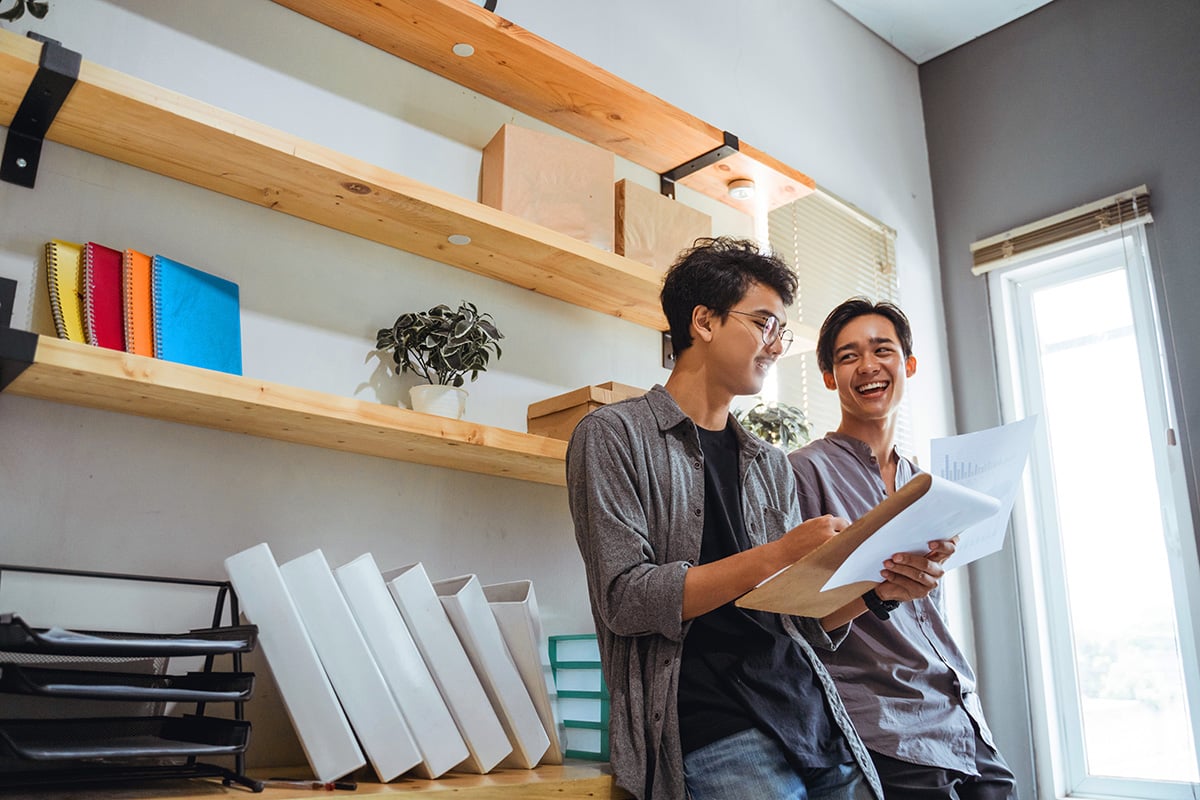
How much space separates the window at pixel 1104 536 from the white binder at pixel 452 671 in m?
1.96

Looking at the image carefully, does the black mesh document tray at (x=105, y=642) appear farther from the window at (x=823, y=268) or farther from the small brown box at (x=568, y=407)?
the window at (x=823, y=268)

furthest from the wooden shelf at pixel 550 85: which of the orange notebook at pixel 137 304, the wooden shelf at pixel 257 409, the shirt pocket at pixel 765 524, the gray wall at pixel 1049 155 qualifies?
the gray wall at pixel 1049 155

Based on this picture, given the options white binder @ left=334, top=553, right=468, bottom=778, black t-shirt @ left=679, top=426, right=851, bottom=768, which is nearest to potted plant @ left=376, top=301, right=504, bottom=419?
white binder @ left=334, top=553, right=468, bottom=778

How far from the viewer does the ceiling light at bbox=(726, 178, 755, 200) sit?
229 centimetres

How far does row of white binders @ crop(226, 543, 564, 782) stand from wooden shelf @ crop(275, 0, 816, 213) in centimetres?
99

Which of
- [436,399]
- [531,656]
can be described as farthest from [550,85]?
[531,656]

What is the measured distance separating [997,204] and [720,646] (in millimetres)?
2361

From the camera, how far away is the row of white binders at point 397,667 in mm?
1208

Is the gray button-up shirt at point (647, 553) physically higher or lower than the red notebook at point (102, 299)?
lower

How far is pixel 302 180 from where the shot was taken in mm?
1505

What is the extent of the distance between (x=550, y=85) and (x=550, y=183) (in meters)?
0.22

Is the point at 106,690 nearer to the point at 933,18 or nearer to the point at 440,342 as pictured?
the point at 440,342

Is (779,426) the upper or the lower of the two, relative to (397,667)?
upper

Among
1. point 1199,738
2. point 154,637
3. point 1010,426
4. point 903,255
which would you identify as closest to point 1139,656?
point 1199,738
